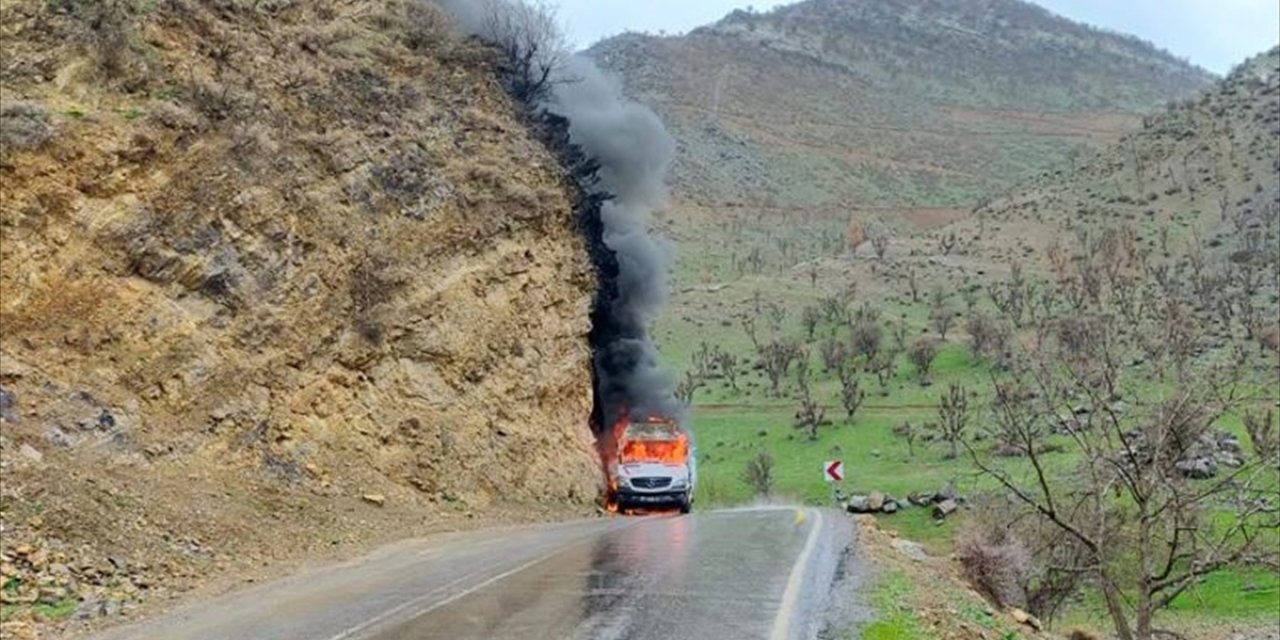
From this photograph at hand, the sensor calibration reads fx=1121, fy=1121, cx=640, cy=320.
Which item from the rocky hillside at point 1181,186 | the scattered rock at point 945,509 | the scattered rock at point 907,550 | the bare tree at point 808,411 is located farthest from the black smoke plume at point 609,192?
the rocky hillside at point 1181,186

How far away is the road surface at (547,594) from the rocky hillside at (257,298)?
60.3 inches

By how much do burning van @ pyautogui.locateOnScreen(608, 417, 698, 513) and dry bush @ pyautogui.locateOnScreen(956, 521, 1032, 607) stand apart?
22.1 feet

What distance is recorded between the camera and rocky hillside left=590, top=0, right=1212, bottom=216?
443 ft

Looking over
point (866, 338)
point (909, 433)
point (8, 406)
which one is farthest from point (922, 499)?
point (8, 406)

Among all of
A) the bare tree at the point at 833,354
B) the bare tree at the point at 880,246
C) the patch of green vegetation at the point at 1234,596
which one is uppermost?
the bare tree at the point at 880,246

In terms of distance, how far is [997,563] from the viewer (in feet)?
84.4

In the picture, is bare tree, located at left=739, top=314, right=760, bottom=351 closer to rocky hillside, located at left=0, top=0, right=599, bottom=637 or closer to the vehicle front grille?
the vehicle front grille

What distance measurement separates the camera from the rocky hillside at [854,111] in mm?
135000

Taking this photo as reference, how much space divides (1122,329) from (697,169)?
7638 centimetres

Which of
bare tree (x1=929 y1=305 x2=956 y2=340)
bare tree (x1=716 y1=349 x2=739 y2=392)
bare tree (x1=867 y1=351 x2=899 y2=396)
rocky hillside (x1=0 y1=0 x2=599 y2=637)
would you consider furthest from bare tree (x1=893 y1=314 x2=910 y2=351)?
rocky hillside (x1=0 y1=0 x2=599 y2=637)

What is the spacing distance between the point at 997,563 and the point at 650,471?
327 inches

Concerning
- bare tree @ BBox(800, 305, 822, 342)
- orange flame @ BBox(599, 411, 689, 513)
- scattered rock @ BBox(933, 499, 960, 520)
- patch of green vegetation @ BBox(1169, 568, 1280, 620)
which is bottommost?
patch of green vegetation @ BBox(1169, 568, 1280, 620)

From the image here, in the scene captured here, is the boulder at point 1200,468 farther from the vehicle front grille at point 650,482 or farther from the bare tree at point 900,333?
the bare tree at point 900,333

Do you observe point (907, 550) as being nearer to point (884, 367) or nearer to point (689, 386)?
point (689, 386)
